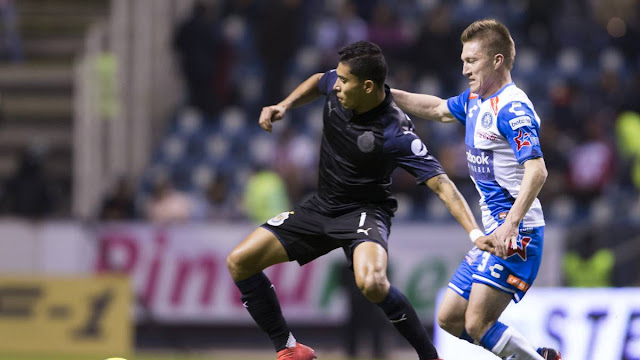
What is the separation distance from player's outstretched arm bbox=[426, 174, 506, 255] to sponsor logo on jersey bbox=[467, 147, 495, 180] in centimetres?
18

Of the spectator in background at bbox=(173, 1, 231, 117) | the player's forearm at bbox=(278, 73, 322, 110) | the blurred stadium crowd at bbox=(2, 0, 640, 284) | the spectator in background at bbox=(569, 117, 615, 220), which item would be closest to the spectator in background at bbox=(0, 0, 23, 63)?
the blurred stadium crowd at bbox=(2, 0, 640, 284)

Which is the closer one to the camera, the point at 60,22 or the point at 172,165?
the point at 172,165

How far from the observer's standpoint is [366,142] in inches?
290

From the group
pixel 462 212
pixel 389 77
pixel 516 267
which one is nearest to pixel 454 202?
pixel 462 212

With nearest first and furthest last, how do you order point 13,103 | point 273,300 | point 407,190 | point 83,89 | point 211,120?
point 273,300
point 407,190
point 83,89
point 211,120
point 13,103

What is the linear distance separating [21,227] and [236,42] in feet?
17.9

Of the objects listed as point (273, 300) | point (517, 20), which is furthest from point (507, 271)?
point (517, 20)

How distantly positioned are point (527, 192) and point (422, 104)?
4.39 ft

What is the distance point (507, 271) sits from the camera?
6930 millimetres

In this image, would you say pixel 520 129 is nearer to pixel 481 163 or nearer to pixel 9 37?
pixel 481 163

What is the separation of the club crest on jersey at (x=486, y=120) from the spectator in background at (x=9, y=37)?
13.6m

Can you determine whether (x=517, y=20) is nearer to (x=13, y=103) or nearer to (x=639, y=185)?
(x=639, y=185)

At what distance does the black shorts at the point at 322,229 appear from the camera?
290 inches

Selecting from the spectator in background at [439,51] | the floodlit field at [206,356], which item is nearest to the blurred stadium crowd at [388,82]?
the spectator in background at [439,51]
